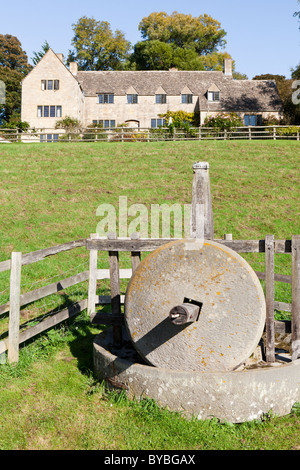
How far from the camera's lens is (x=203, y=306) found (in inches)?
181

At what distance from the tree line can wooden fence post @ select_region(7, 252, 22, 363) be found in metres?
55.0

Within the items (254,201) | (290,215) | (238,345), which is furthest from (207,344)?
(254,201)

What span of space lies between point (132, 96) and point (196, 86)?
25.1ft

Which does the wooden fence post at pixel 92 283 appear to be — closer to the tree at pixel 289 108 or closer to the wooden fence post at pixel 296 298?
the wooden fence post at pixel 296 298

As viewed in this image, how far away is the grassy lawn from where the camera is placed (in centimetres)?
432

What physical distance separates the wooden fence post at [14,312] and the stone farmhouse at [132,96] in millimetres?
40393

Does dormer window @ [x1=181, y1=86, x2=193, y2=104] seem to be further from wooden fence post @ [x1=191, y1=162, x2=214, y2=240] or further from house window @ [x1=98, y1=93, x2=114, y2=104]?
wooden fence post @ [x1=191, y1=162, x2=214, y2=240]

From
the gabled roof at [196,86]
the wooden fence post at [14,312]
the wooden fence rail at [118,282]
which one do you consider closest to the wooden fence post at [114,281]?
the wooden fence rail at [118,282]

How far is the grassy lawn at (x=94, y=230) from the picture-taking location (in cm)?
432

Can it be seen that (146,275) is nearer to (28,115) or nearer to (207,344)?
(207,344)

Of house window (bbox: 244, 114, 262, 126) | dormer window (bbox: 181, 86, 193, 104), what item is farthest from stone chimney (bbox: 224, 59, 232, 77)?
house window (bbox: 244, 114, 262, 126)

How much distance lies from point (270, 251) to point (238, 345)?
1225 millimetres

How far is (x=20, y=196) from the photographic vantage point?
1777cm
